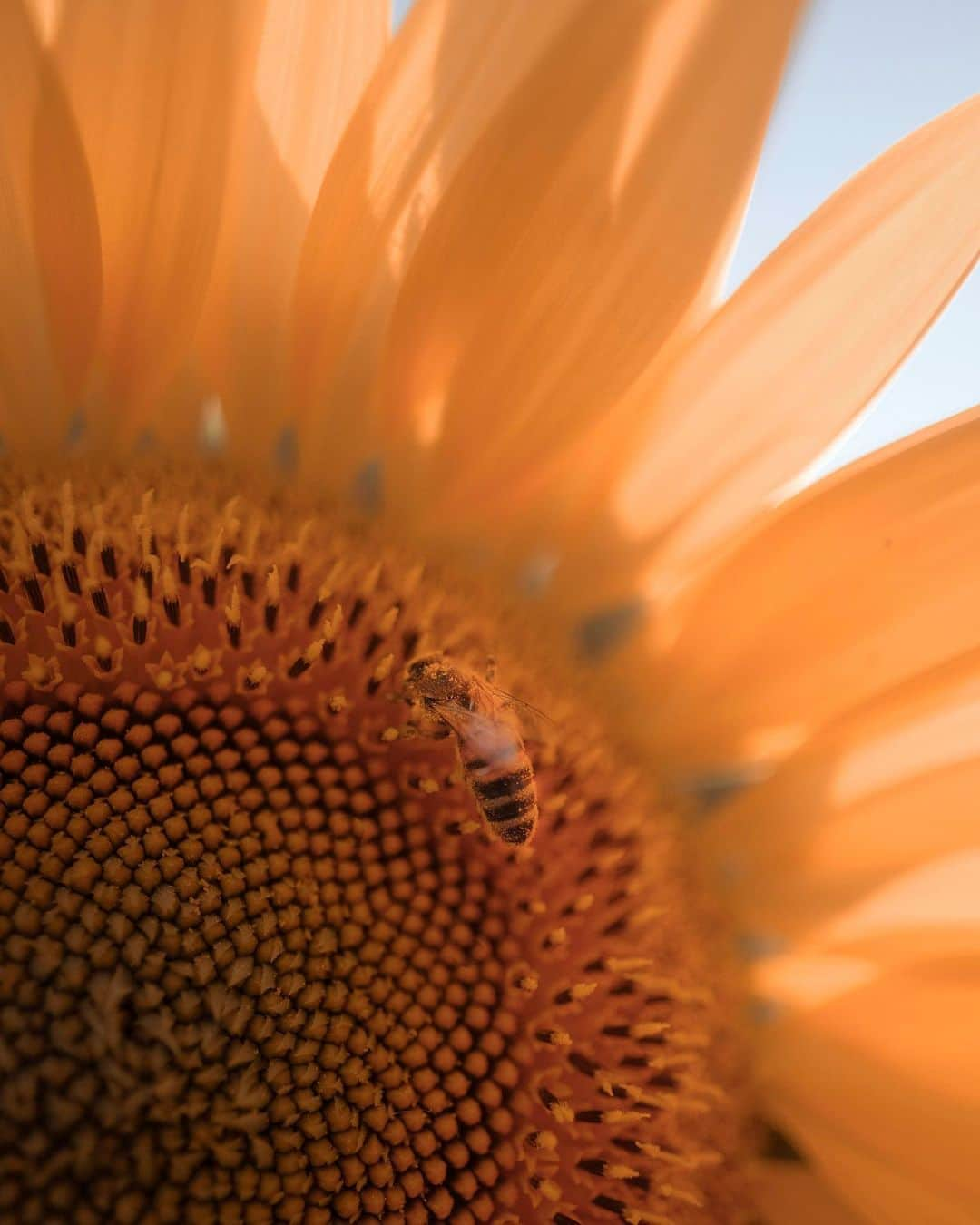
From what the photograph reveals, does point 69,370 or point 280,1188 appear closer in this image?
point 280,1188

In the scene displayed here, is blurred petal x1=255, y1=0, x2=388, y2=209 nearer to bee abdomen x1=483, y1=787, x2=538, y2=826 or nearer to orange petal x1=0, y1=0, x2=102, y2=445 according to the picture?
orange petal x1=0, y1=0, x2=102, y2=445

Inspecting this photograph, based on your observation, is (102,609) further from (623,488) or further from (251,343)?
(623,488)

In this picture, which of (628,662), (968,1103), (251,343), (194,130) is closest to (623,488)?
(628,662)

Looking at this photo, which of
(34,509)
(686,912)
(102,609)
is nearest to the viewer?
(102,609)

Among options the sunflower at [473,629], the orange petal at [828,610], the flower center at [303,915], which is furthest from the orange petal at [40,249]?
the orange petal at [828,610]

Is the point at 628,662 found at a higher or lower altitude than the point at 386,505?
lower

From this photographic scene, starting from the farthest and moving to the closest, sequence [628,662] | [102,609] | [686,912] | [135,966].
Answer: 1. [628,662]
2. [686,912]
3. [102,609]
4. [135,966]

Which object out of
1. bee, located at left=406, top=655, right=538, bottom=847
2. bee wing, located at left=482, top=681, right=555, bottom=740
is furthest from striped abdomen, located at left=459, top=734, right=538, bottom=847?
bee wing, located at left=482, top=681, right=555, bottom=740

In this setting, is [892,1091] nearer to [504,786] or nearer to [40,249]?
[504,786]
